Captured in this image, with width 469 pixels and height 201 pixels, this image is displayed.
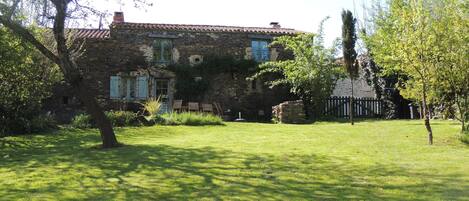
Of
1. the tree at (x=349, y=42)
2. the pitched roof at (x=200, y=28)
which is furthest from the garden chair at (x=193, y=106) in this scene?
the tree at (x=349, y=42)

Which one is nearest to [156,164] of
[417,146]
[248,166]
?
[248,166]

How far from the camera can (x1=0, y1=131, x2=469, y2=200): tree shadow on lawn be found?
5.25 meters

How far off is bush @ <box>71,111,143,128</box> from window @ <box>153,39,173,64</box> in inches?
261

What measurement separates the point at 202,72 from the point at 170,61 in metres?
1.61

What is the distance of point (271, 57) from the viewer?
22.5 m

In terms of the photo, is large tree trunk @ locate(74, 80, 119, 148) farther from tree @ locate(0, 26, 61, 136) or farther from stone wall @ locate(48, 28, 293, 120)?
stone wall @ locate(48, 28, 293, 120)

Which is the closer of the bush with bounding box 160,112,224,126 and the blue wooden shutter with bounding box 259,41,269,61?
the bush with bounding box 160,112,224,126

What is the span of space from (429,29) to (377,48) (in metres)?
10.5

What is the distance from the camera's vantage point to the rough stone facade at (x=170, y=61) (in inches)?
823

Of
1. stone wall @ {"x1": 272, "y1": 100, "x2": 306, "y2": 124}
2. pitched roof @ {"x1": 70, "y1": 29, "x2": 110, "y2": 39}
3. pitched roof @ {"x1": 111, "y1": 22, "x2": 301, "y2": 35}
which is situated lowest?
stone wall @ {"x1": 272, "y1": 100, "x2": 306, "y2": 124}

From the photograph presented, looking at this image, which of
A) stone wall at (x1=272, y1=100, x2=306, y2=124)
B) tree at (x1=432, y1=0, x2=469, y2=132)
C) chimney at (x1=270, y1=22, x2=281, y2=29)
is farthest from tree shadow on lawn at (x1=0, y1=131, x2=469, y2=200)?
chimney at (x1=270, y1=22, x2=281, y2=29)

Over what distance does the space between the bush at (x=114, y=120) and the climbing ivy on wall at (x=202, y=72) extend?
584 centimetres

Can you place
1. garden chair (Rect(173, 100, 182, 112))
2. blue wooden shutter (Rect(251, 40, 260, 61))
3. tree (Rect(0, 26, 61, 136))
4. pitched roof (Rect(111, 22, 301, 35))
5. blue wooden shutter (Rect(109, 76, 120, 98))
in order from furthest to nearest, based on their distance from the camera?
blue wooden shutter (Rect(251, 40, 260, 61)), pitched roof (Rect(111, 22, 301, 35)), blue wooden shutter (Rect(109, 76, 120, 98)), garden chair (Rect(173, 100, 182, 112)), tree (Rect(0, 26, 61, 136))

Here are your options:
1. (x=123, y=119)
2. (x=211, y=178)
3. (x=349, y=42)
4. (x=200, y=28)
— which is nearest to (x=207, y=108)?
(x=200, y=28)
